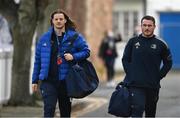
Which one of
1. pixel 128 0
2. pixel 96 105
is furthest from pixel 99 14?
pixel 96 105

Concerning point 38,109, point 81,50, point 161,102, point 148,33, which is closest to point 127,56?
point 148,33

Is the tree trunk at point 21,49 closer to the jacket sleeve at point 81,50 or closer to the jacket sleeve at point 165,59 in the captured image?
the jacket sleeve at point 81,50

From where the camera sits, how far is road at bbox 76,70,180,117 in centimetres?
1568

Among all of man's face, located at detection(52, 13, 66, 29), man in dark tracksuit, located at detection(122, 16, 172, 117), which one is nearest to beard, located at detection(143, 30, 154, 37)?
man in dark tracksuit, located at detection(122, 16, 172, 117)

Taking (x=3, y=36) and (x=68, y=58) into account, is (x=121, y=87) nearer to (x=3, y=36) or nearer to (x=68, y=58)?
(x=68, y=58)

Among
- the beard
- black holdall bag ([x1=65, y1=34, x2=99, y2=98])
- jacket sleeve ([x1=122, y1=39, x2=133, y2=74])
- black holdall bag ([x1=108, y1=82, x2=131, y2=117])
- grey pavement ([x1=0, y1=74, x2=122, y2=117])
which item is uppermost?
the beard

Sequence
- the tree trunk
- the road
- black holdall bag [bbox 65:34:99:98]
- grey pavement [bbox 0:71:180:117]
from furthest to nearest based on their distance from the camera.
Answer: the tree trunk → the road → grey pavement [bbox 0:71:180:117] → black holdall bag [bbox 65:34:99:98]

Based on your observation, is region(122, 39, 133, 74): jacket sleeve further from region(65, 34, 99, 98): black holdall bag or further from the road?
the road

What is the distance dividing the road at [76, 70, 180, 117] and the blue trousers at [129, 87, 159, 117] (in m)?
4.37

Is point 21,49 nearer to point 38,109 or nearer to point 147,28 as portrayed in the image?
point 38,109

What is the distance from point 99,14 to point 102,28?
66 cm

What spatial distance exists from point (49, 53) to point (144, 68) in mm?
1306

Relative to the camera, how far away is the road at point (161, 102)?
1568 centimetres

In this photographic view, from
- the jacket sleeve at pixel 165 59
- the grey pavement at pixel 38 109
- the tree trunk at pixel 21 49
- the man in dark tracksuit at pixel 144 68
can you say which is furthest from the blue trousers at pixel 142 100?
the tree trunk at pixel 21 49
